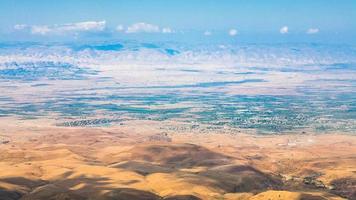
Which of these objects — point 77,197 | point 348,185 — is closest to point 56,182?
point 77,197

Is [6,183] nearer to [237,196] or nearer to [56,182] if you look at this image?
[56,182]

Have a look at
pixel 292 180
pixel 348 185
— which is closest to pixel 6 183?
pixel 292 180

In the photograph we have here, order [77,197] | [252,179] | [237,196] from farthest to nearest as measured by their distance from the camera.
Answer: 1. [252,179]
2. [237,196]
3. [77,197]

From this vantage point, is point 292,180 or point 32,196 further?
point 292,180

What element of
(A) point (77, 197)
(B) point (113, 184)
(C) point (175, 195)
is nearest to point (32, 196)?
(A) point (77, 197)

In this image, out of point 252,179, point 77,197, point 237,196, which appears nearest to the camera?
point 77,197

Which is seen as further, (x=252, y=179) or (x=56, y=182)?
(x=252, y=179)

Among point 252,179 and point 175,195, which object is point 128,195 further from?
point 252,179
